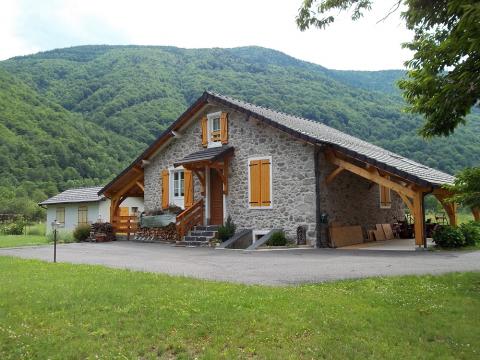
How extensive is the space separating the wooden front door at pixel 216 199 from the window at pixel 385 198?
6456mm

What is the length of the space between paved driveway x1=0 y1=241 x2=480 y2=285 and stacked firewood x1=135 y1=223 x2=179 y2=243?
4235mm

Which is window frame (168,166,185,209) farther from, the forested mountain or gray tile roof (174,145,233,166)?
the forested mountain

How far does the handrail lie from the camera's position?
17641 mm

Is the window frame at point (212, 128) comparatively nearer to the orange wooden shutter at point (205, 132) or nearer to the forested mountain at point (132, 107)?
the orange wooden shutter at point (205, 132)

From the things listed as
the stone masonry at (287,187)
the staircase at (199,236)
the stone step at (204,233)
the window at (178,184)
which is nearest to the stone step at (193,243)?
the staircase at (199,236)

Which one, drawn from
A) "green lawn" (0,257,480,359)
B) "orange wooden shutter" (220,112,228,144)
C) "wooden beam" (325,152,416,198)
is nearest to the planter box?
"orange wooden shutter" (220,112,228,144)

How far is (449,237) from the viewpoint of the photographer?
13.4 meters

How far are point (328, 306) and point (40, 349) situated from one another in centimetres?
340

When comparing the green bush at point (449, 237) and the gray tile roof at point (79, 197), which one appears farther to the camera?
the gray tile roof at point (79, 197)

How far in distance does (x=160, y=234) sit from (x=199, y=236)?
2632 millimetres

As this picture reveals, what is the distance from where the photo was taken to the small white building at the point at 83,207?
28.5 m

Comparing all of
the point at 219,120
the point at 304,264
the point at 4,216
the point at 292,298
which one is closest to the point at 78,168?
the point at 4,216

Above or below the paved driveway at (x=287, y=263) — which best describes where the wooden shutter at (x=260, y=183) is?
above

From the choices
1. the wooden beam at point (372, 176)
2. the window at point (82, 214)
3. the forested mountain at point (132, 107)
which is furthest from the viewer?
the forested mountain at point (132, 107)
